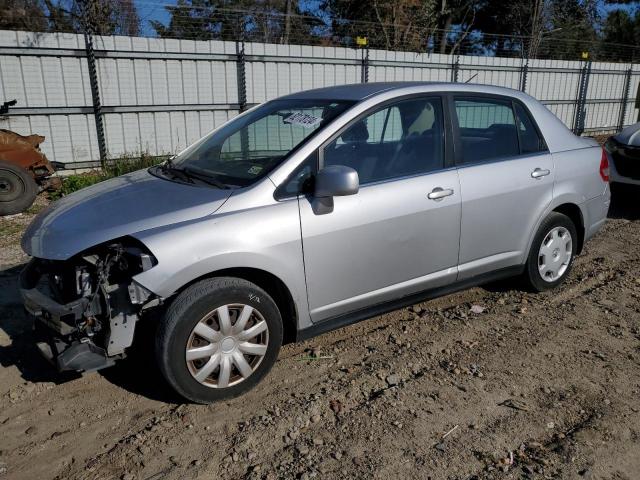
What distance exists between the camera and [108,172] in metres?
9.26

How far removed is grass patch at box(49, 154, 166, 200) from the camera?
8422mm

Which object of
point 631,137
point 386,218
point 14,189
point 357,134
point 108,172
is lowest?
point 108,172

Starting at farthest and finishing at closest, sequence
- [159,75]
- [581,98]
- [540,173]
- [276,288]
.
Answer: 1. [581,98]
2. [159,75]
3. [540,173]
4. [276,288]

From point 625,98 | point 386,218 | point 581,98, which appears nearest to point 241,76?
point 386,218

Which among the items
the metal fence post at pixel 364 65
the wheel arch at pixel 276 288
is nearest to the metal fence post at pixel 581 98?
the metal fence post at pixel 364 65

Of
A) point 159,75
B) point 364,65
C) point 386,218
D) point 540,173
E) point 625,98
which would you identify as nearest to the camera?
point 386,218

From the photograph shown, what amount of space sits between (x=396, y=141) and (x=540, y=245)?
5.29 ft

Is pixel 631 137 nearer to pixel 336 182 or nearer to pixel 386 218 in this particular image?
pixel 386 218

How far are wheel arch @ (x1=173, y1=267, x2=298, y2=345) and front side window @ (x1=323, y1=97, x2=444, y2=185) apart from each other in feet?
2.76

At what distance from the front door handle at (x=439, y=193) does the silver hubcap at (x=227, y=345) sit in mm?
1412

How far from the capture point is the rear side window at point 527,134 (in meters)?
4.32

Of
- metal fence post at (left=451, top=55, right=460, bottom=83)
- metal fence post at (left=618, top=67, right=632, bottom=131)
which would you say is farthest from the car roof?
metal fence post at (left=618, top=67, right=632, bottom=131)

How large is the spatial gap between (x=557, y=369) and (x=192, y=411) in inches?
89.0

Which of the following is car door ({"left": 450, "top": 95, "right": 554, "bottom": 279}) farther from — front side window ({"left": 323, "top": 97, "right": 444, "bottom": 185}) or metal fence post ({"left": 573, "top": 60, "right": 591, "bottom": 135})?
metal fence post ({"left": 573, "top": 60, "right": 591, "bottom": 135})
